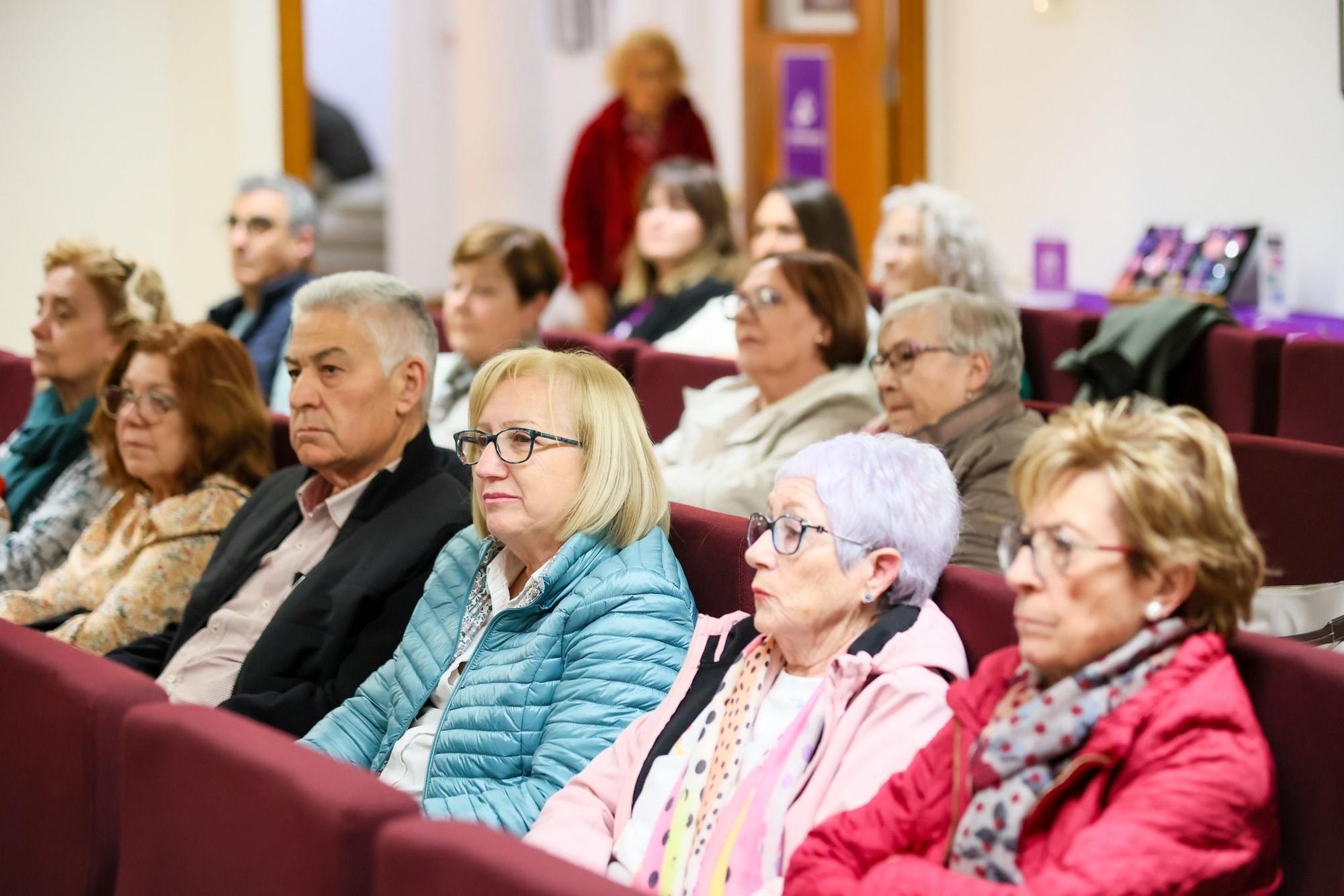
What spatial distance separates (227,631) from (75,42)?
172 inches

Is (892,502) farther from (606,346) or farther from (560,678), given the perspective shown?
(606,346)

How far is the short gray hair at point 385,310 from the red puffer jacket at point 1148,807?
1.51m

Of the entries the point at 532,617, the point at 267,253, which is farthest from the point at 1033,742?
the point at 267,253

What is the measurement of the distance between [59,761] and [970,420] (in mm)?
1822

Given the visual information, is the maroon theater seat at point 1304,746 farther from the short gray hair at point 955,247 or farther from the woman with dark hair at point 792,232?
the woman with dark hair at point 792,232

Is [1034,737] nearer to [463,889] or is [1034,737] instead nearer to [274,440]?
[463,889]

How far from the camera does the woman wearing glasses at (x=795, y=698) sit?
182 cm

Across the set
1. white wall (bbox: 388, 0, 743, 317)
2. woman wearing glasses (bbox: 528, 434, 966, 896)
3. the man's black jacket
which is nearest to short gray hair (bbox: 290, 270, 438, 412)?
the man's black jacket

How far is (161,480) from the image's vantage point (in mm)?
3176

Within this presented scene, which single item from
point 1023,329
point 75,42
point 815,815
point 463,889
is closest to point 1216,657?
point 815,815

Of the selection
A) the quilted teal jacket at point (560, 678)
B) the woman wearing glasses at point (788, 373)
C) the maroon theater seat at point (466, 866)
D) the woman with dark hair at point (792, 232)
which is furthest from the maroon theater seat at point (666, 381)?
the maroon theater seat at point (466, 866)

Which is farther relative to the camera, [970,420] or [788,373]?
[788,373]

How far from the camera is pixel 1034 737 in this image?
153 centimetres

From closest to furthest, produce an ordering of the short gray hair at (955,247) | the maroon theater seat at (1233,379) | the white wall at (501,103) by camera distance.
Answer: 1. the maroon theater seat at (1233,379)
2. the short gray hair at (955,247)
3. the white wall at (501,103)
